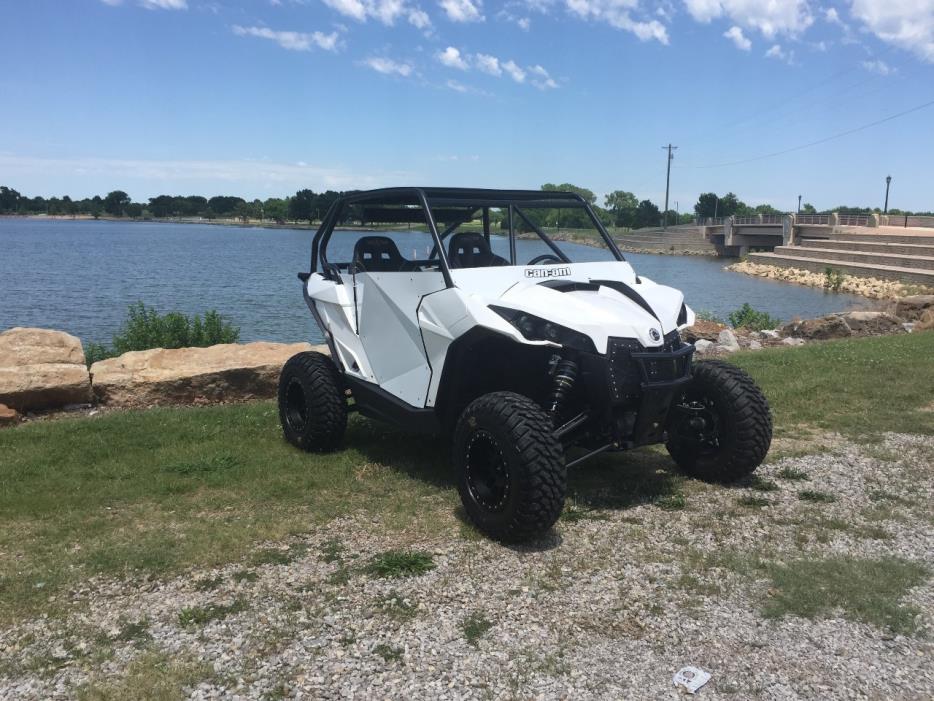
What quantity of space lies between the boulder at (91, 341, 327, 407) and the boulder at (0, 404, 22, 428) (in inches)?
41.0

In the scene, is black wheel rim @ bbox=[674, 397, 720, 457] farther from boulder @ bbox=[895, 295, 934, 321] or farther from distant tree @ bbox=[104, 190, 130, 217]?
distant tree @ bbox=[104, 190, 130, 217]

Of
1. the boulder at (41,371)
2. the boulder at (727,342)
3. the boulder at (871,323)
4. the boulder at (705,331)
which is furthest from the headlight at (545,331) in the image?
the boulder at (871,323)

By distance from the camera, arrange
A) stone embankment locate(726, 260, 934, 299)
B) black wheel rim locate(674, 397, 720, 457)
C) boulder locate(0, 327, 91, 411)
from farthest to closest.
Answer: stone embankment locate(726, 260, 934, 299) < boulder locate(0, 327, 91, 411) < black wheel rim locate(674, 397, 720, 457)

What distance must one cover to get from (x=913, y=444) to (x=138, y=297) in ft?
83.0

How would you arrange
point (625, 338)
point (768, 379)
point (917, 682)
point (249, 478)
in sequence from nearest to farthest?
point (917, 682) < point (625, 338) < point (249, 478) < point (768, 379)

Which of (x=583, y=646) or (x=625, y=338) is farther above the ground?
(x=625, y=338)

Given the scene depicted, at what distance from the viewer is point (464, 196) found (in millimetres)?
6441

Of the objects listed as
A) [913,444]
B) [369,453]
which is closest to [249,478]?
[369,453]

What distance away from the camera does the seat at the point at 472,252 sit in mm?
6352

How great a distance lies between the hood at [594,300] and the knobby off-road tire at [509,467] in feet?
2.13

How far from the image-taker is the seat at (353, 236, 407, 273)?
23.0 feet

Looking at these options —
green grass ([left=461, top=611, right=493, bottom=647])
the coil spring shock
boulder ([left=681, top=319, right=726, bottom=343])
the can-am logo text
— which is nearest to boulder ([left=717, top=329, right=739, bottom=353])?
boulder ([left=681, top=319, right=726, bottom=343])

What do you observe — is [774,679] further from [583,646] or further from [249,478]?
[249,478]

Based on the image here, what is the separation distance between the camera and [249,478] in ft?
21.1
